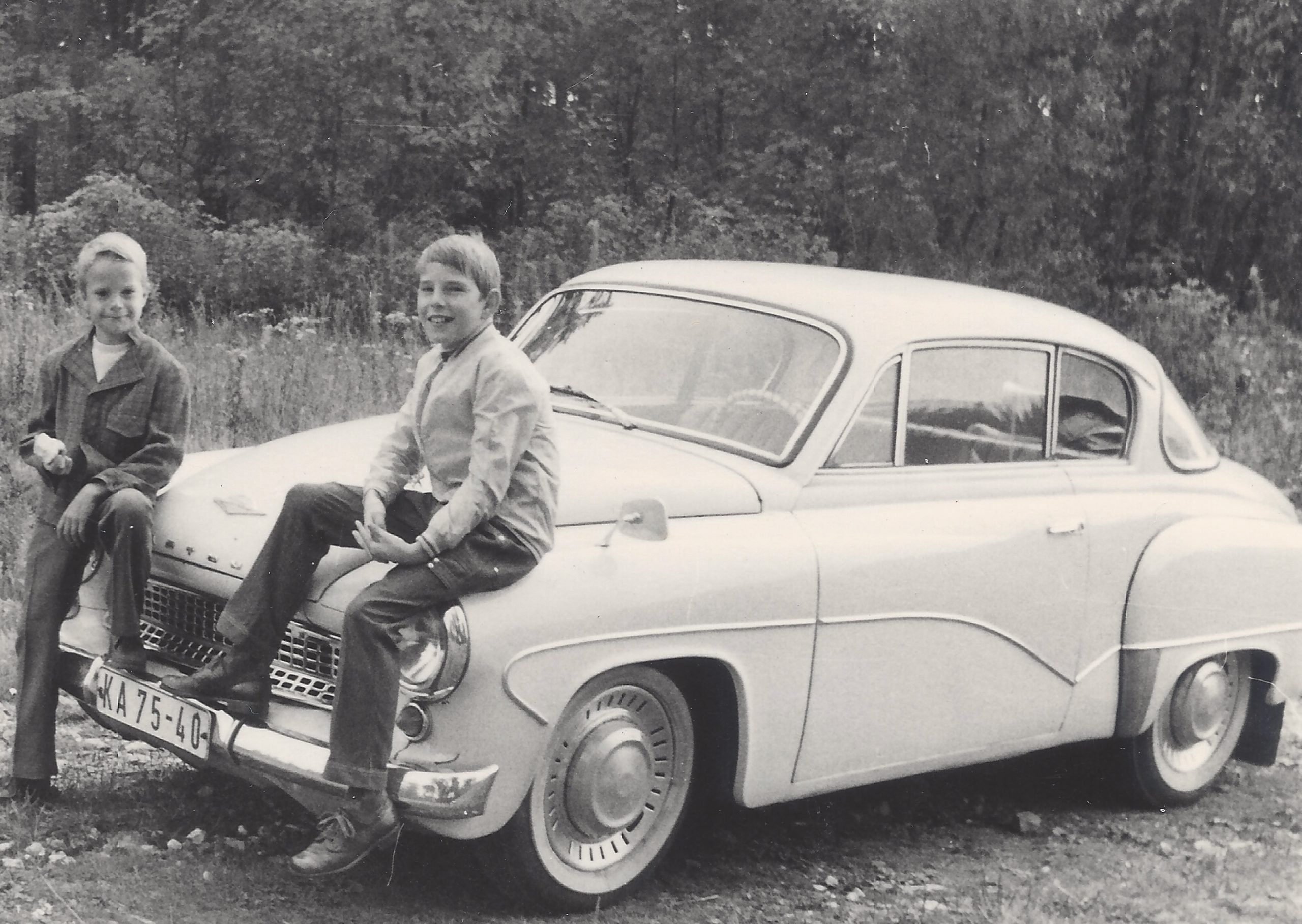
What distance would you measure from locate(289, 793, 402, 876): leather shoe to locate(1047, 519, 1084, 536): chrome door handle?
2.35 metres

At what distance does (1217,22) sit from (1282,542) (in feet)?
56.3

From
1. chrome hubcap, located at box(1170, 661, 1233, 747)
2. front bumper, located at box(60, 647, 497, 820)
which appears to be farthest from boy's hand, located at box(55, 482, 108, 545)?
chrome hubcap, located at box(1170, 661, 1233, 747)

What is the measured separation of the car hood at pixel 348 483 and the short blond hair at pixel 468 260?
0.47m

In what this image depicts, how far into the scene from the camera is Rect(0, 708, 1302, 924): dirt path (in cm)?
411

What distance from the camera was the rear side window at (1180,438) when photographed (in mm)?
5727

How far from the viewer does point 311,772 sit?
3807 millimetres

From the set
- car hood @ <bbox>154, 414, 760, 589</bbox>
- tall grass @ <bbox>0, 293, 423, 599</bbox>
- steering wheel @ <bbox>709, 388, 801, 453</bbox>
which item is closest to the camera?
car hood @ <bbox>154, 414, 760, 589</bbox>

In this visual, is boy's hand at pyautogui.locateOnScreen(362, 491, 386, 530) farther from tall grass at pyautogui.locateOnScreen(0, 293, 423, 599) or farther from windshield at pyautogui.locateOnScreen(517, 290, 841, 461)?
tall grass at pyautogui.locateOnScreen(0, 293, 423, 599)

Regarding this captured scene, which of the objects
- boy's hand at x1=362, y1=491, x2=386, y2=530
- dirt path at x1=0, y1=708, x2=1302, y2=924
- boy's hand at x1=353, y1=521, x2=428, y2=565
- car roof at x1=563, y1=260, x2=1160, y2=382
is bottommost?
dirt path at x1=0, y1=708, x2=1302, y2=924

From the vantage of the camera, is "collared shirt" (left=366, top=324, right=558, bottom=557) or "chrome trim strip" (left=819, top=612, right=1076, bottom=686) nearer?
"collared shirt" (left=366, top=324, right=558, bottom=557)

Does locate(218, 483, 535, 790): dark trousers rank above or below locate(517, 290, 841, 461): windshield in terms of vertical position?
below

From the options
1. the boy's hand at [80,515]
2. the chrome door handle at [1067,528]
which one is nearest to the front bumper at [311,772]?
the boy's hand at [80,515]

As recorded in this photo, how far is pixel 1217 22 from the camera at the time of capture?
20922 millimetres

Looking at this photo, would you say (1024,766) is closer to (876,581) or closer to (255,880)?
(876,581)
